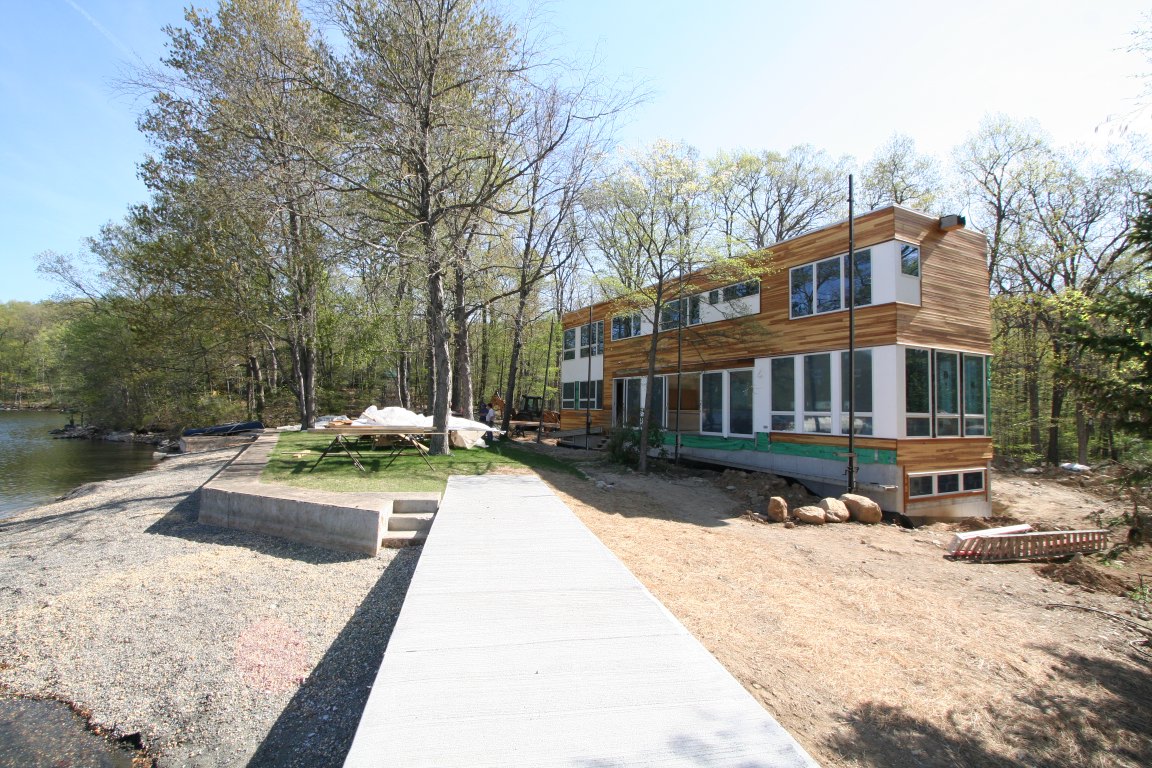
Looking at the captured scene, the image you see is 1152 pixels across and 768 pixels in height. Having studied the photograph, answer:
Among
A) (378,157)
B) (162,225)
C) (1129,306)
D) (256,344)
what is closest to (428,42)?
(378,157)

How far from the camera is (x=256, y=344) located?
24406mm

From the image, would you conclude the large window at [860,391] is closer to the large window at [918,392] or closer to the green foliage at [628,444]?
the large window at [918,392]

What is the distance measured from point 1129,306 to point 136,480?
16.8 metres

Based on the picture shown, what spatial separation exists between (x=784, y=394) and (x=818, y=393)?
3.00ft

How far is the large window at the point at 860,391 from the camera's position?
11336 mm

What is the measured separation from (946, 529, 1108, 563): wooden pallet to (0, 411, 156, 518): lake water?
17.5m

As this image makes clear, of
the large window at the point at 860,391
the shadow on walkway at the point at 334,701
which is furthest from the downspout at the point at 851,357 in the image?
the shadow on walkway at the point at 334,701

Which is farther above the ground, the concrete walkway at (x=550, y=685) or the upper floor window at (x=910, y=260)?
the upper floor window at (x=910, y=260)

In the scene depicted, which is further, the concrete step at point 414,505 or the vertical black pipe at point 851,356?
the vertical black pipe at point 851,356

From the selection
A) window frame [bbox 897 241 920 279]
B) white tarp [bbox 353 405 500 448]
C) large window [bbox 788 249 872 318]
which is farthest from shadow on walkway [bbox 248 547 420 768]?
window frame [bbox 897 241 920 279]

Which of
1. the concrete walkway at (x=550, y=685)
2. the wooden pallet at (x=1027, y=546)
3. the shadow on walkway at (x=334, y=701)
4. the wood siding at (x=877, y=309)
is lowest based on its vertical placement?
the wooden pallet at (x=1027, y=546)

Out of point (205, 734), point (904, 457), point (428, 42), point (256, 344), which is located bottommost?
point (205, 734)

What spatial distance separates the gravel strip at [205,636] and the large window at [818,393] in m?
9.38

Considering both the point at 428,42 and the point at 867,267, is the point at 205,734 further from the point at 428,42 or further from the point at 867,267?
the point at 867,267
